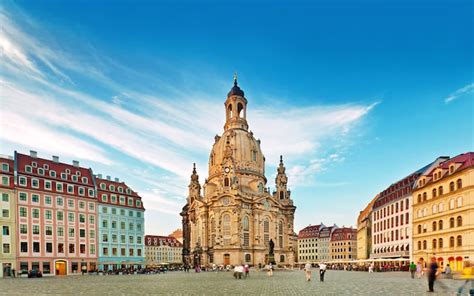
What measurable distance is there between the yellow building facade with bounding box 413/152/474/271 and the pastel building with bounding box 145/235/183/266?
125 m

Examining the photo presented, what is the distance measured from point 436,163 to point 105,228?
61991 mm

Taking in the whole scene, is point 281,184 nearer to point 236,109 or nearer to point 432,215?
point 236,109

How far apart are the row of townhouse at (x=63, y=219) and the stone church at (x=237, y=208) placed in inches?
1073

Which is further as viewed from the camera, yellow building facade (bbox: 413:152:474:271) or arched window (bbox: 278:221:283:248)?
arched window (bbox: 278:221:283:248)

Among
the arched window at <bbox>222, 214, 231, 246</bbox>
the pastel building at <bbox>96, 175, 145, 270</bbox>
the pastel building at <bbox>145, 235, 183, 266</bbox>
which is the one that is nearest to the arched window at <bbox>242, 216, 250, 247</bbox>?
the arched window at <bbox>222, 214, 231, 246</bbox>

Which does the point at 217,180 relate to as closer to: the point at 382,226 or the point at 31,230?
the point at 382,226

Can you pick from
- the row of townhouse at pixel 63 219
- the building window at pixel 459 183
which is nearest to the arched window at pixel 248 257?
the row of townhouse at pixel 63 219

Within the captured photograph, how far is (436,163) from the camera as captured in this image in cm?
7006

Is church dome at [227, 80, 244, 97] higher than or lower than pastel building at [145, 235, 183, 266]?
higher

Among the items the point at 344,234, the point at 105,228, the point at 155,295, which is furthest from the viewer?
the point at 344,234

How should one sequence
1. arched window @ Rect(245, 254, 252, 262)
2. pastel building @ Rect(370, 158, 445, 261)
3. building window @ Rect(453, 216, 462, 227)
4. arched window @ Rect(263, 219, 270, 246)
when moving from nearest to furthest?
1. building window @ Rect(453, 216, 462, 227)
2. pastel building @ Rect(370, 158, 445, 261)
3. arched window @ Rect(245, 254, 252, 262)
4. arched window @ Rect(263, 219, 270, 246)

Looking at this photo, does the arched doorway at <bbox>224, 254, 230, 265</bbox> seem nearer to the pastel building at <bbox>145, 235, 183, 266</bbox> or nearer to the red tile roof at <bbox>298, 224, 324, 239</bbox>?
the pastel building at <bbox>145, 235, 183, 266</bbox>

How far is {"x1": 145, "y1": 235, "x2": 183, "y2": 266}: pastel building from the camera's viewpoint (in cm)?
17759

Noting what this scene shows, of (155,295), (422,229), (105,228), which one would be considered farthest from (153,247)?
(155,295)
